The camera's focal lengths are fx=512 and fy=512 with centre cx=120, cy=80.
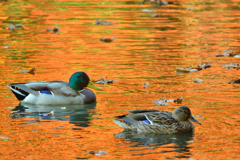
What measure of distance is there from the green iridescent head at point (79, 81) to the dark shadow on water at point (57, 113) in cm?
73

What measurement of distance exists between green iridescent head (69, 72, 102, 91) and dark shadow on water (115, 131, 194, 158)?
319 cm

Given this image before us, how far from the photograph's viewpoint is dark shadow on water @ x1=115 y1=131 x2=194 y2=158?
27.9 feet

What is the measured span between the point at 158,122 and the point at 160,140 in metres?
0.44

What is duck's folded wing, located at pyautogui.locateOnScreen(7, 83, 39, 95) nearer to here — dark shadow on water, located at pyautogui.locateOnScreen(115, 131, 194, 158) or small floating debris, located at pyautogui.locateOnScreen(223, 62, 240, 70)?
Answer: dark shadow on water, located at pyautogui.locateOnScreen(115, 131, 194, 158)

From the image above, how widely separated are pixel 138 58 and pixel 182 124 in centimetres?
676

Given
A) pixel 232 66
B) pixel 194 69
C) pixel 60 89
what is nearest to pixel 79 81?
pixel 60 89

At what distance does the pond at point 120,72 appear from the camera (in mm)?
8672

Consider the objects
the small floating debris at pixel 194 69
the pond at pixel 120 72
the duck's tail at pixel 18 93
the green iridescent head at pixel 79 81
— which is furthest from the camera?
the small floating debris at pixel 194 69

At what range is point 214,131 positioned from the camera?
9.34m

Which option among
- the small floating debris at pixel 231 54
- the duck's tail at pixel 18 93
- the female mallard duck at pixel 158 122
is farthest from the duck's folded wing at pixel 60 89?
the small floating debris at pixel 231 54

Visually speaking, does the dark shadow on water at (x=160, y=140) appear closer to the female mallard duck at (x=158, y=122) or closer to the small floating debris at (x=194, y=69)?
the female mallard duck at (x=158, y=122)

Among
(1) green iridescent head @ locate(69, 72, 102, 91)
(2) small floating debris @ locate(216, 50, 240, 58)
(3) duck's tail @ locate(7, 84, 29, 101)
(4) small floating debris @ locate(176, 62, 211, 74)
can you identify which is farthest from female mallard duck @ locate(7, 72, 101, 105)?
(2) small floating debris @ locate(216, 50, 240, 58)

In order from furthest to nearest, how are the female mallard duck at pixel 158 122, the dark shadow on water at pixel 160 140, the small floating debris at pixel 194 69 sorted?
the small floating debris at pixel 194 69
the female mallard duck at pixel 158 122
the dark shadow on water at pixel 160 140

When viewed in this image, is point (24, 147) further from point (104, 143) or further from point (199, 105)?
point (199, 105)
